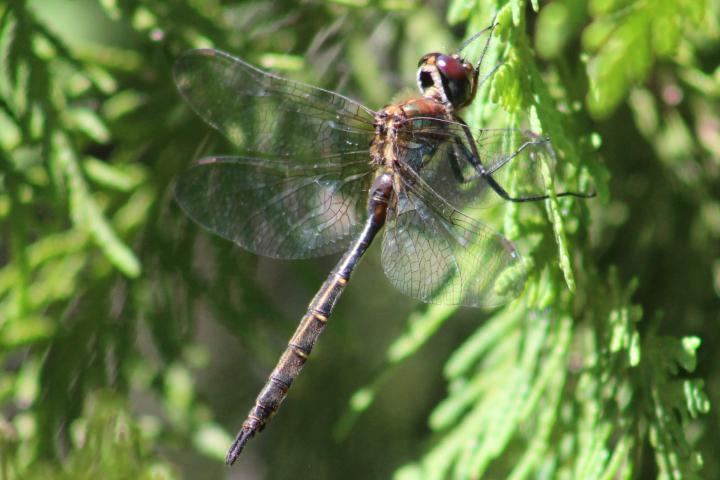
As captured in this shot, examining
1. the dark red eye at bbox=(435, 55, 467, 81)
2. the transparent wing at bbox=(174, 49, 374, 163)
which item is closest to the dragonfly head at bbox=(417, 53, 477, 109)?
the dark red eye at bbox=(435, 55, 467, 81)

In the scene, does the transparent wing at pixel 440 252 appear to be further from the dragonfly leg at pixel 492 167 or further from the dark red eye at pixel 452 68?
the dark red eye at pixel 452 68

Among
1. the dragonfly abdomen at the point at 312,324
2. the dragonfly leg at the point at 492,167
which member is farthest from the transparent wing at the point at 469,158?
the dragonfly abdomen at the point at 312,324

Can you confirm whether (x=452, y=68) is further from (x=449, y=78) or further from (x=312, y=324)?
(x=312, y=324)

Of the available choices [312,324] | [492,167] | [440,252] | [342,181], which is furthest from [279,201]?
[492,167]

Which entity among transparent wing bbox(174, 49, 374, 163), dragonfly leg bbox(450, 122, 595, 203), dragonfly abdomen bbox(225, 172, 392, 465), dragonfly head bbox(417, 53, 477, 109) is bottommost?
dragonfly abdomen bbox(225, 172, 392, 465)

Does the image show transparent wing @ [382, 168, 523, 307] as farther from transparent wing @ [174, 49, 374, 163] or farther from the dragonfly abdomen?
transparent wing @ [174, 49, 374, 163]

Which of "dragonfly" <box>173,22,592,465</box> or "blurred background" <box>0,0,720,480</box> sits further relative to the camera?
"dragonfly" <box>173,22,592,465</box>

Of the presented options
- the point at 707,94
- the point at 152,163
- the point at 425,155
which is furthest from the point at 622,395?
the point at 152,163
